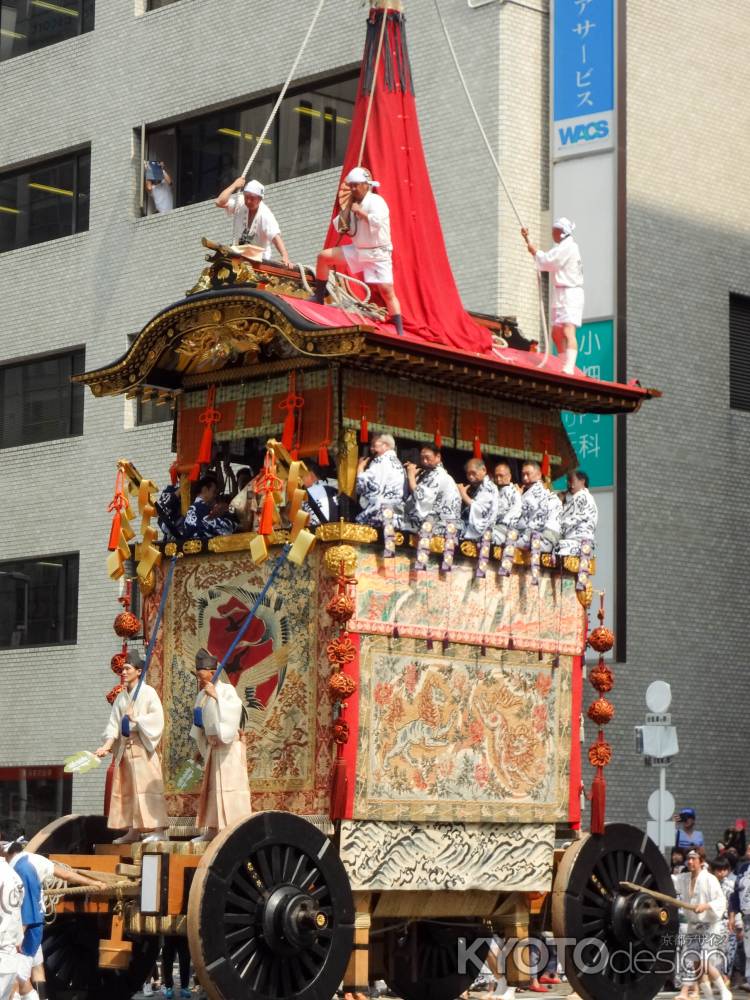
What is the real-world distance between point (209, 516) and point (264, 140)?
14.5 metres

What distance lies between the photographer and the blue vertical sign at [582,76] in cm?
2589

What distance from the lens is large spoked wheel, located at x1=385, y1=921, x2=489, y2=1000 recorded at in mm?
17016

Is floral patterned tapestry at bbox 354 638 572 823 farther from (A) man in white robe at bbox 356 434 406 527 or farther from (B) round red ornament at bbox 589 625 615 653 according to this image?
(A) man in white robe at bbox 356 434 406 527

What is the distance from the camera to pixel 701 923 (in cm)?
1986

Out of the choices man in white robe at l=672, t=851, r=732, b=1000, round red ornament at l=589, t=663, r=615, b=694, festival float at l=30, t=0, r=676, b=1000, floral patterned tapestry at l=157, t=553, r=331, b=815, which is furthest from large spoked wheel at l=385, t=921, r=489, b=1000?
man in white robe at l=672, t=851, r=732, b=1000

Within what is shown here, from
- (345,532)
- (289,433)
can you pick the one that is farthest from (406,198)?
(345,532)

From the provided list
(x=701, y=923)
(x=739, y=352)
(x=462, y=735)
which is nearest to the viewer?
(x=462, y=735)

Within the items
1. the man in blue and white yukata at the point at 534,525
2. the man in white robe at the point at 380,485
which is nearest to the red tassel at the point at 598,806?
the man in blue and white yukata at the point at 534,525

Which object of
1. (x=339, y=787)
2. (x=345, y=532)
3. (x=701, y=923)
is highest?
(x=345, y=532)

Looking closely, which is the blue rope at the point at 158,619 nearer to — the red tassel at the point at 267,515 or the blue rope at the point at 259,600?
the blue rope at the point at 259,600

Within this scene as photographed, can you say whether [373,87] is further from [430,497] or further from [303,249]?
[303,249]

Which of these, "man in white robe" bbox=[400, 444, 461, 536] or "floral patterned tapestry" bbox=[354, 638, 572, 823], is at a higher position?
"man in white robe" bbox=[400, 444, 461, 536]

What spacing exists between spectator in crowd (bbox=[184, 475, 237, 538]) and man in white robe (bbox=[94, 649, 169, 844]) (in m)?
1.21

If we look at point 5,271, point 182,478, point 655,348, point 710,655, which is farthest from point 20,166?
point 182,478
